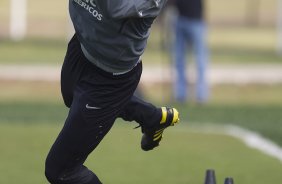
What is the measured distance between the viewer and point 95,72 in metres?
7.69

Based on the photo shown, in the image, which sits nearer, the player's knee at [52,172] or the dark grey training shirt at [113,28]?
the dark grey training shirt at [113,28]

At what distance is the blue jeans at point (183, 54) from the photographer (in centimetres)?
1922

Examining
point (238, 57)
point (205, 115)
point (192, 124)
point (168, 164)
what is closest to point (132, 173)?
point (168, 164)

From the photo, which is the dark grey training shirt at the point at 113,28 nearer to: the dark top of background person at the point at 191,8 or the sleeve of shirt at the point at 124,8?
the sleeve of shirt at the point at 124,8

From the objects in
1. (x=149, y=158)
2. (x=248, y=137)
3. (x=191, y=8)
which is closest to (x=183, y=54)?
(x=191, y=8)

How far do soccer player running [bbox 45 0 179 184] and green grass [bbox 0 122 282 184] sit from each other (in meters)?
2.79

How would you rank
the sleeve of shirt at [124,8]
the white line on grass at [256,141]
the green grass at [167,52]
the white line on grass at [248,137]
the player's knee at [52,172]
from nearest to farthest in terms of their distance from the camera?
1. the sleeve of shirt at [124,8]
2. the player's knee at [52,172]
3. the white line on grass at [256,141]
4. the white line on grass at [248,137]
5. the green grass at [167,52]

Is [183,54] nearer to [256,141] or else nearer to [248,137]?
[248,137]

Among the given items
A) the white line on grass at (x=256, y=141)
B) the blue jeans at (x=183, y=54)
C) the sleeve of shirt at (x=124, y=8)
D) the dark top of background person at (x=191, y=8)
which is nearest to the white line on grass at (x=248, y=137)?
the white line on grass at (x=256, y=141)

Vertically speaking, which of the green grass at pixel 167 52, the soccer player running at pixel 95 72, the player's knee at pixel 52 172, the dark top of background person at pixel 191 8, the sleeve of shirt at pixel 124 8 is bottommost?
the green grass at pixel 167 52

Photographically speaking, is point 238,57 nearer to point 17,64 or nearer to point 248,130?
point 17,64

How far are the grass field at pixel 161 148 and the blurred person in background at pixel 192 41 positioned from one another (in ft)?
1.48

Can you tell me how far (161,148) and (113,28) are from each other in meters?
5.91

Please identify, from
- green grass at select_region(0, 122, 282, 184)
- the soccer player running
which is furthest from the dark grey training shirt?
green grass at select_region(0, 122, 282, 184)
